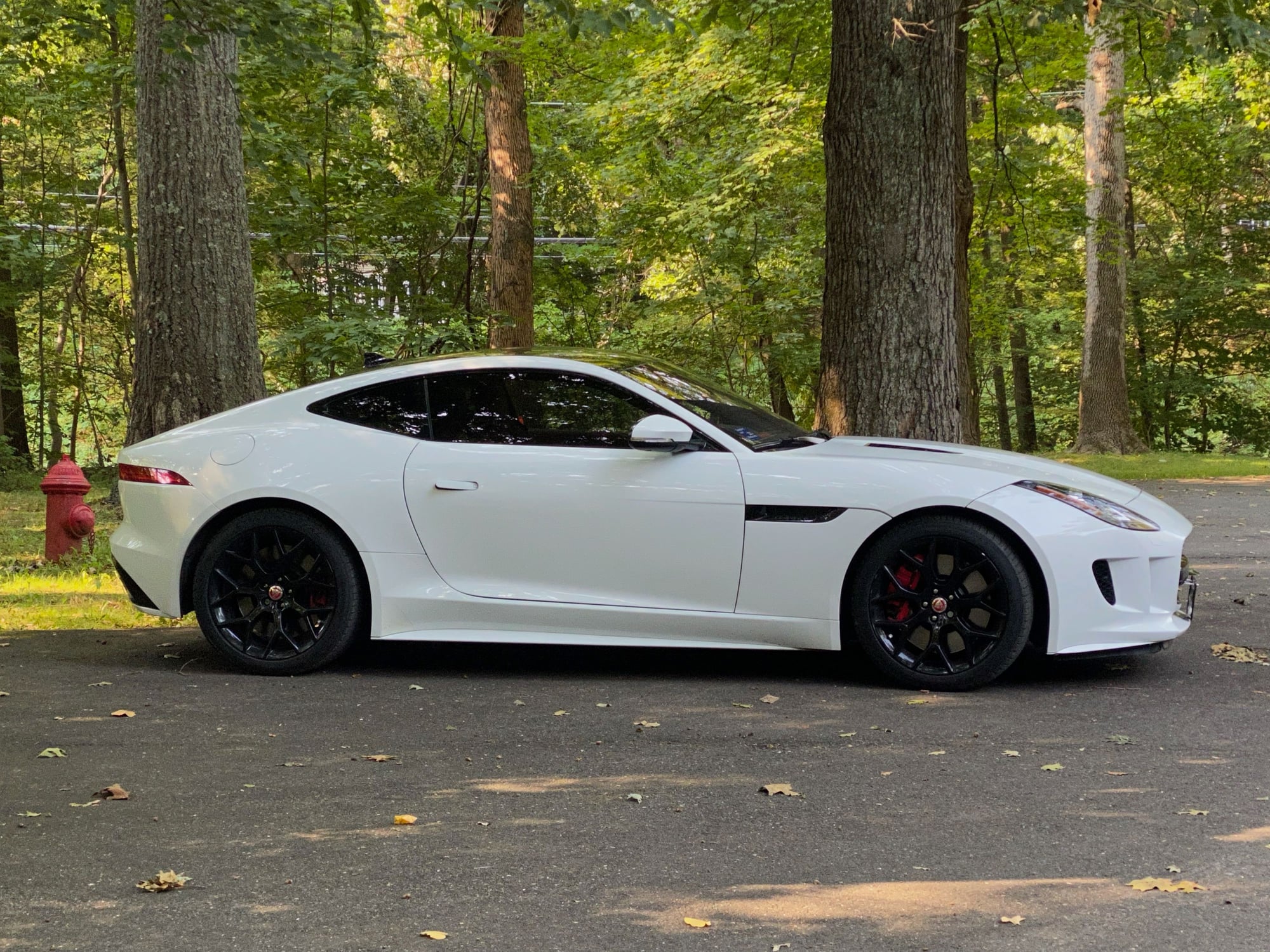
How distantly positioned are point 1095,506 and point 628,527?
2.03m

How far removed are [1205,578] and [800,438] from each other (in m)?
4.09

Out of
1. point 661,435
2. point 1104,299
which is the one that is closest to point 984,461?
point 661,435

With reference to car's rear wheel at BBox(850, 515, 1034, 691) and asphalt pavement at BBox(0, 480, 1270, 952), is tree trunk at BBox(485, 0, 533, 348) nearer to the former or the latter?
asphalt pavement at BBox(0, 480, 1270, 952)

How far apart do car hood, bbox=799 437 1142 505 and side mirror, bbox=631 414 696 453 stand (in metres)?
0.57

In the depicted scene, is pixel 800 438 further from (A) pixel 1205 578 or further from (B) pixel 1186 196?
(B) pixel 1186 196

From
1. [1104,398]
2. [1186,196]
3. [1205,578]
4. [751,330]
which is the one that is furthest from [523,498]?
[1186,196]

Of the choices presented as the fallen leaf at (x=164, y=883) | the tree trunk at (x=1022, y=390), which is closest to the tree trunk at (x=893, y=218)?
the fallen leaf at (x=164, y=883)

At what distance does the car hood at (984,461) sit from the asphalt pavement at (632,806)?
875 millimetres

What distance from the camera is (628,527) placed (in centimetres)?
557

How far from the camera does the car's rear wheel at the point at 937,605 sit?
535cm

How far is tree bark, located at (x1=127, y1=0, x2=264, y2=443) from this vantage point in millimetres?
9414

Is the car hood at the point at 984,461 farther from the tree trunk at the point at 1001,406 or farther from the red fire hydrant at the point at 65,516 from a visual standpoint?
the tree trunk at the point at 1001,406

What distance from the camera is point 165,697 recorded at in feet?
18.0

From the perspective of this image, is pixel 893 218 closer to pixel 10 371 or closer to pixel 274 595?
pixel 274 595
